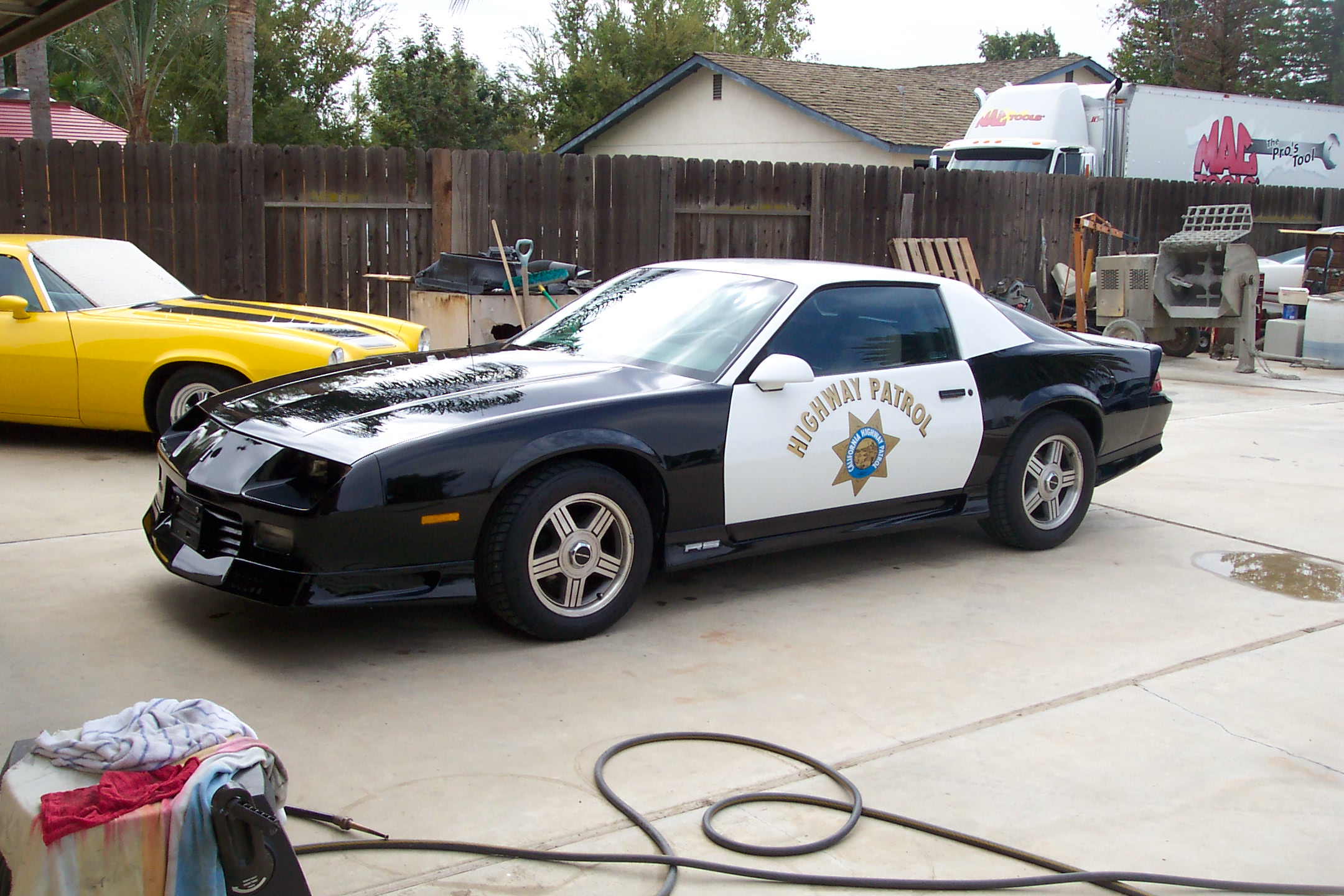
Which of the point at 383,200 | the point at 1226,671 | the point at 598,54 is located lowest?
the point at 1226,671

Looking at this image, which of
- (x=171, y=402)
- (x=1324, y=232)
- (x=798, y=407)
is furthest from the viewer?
(x=1324, y=232)

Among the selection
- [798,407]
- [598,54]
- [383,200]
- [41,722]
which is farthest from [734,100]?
[41,722]

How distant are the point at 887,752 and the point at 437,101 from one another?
118 feet

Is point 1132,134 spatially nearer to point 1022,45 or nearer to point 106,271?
point 106,271

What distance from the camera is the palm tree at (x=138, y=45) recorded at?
95.5 feet

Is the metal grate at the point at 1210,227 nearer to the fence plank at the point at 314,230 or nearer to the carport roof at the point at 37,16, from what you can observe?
the fence plank at the point at 314,230

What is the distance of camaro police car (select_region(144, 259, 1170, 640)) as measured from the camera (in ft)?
14.1

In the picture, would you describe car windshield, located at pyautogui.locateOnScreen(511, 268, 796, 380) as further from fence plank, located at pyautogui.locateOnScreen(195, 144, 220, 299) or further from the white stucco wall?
the white stucco wall

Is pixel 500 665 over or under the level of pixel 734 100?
under

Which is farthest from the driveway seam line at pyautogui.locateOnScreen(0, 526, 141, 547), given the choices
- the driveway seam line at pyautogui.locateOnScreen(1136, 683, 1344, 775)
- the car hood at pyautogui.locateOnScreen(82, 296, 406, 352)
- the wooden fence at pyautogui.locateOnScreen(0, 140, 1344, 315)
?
the wooden fence at pyautogui.locateOnScreen(0, 140, 1344, 315)

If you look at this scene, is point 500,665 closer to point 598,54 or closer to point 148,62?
point 148,62

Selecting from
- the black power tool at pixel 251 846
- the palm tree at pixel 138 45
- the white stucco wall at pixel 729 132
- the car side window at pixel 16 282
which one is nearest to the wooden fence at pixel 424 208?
the car side window at pixel 16 282

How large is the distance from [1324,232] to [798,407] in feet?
46.7

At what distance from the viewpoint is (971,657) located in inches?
189
